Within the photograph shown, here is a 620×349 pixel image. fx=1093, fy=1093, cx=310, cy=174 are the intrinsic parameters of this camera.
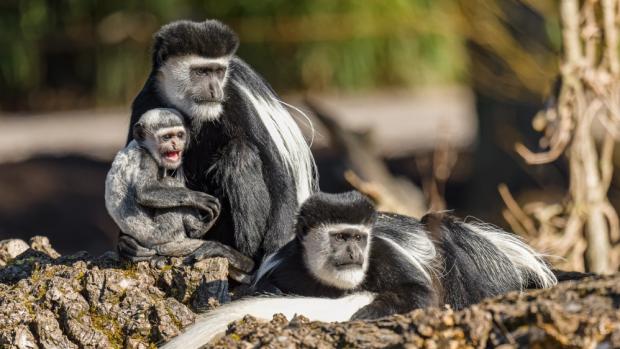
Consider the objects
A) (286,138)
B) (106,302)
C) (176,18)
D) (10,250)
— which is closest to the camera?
(106,302)

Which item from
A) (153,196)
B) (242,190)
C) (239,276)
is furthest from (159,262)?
(242,190)

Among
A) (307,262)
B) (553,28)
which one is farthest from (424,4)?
(307,262)

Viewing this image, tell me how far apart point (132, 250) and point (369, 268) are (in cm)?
82

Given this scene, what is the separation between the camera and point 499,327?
2.64 meters

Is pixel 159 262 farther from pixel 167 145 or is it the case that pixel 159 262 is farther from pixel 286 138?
pixel 286 138

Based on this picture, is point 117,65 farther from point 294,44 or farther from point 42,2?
point 294,44

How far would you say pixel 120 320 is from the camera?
3.42 metres

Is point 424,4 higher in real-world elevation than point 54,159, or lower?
higher

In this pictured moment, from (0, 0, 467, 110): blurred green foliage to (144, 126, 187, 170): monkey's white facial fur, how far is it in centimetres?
883

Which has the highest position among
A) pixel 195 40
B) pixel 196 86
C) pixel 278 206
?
pixel 195 40

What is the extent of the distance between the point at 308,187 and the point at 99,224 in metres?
5.97

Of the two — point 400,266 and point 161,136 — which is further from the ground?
point 161,136

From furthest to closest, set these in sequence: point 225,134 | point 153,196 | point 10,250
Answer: point 10,250, point 225,134, point 153,196

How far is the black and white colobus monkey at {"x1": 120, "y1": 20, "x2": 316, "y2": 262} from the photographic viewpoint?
4.04m
